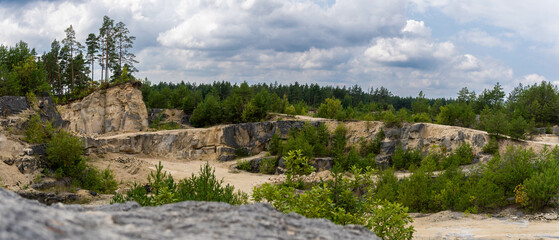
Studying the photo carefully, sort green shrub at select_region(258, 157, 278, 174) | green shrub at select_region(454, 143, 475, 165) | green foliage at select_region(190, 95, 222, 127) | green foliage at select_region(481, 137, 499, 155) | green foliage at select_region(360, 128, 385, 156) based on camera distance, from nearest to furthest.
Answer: green shrub at select_region(454, 143, 475, 165), green foliage at select_region(481, 137, 499, 155), green shrub at select_region(258, 157, 278, 174), green foliage at select_region(360, 128, 385, 156), green foliage at select_region(190, 95, 222, 127)

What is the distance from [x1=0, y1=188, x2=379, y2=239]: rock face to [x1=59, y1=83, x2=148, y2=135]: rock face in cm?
3443

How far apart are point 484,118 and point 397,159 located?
42.1 feet

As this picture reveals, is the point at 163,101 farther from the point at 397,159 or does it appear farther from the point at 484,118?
the point at 484,118

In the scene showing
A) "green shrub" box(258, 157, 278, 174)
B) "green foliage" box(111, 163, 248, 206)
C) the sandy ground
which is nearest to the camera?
"green foliage" box(111, 163, 248, 206)

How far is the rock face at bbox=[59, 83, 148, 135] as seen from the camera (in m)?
34.3

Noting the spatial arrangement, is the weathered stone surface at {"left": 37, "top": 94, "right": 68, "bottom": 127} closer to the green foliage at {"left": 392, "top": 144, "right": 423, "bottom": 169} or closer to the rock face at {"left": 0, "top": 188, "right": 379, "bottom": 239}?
the rock face at {"left": 0, "top": 188, "right": 379, "bottom": 239}

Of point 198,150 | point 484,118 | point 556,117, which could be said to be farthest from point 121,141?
point 556,117

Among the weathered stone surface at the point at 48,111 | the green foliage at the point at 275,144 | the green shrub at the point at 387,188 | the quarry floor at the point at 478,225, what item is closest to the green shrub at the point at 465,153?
the green shrub at the point at 387,188

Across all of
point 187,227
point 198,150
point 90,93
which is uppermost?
point 90,93

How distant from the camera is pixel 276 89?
304ft

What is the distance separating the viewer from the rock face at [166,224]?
2.40 meters

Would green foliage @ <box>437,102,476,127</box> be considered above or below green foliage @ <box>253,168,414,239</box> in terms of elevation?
above

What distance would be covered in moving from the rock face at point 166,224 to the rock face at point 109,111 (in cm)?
3443

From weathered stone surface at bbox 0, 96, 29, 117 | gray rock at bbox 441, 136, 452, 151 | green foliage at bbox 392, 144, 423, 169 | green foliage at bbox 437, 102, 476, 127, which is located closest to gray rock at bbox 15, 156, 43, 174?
weathered stone surface at bbox 0, 96, 29, 117
